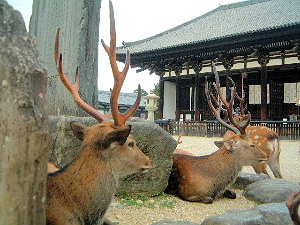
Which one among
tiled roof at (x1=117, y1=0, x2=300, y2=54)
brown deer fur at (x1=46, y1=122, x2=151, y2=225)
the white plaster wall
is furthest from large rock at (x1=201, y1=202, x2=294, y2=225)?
the white plaster wall

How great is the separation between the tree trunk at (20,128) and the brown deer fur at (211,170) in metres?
2.34

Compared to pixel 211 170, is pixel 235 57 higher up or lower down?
higher up

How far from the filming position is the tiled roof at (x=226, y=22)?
13.8 meters

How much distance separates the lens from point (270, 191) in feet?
11.6

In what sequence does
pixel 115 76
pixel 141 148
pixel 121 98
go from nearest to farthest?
1. pixel 115 76
2. pixel 141 148
3. pixel 121 98

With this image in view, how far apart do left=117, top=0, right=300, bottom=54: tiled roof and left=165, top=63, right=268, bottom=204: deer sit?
9.50 meters

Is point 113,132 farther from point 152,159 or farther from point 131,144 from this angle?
point 152,159

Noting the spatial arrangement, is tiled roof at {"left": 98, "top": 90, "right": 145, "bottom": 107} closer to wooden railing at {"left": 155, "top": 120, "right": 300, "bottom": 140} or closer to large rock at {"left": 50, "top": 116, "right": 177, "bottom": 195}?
wooden railing at {"left": 155, "top": 120, "right": 300, "bottom": 140}

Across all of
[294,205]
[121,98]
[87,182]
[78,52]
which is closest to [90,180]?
[87,182]

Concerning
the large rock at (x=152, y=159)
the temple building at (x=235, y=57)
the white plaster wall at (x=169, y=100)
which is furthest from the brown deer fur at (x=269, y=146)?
the white plaster wall at (x=169, y=100)

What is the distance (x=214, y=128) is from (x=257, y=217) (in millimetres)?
11473

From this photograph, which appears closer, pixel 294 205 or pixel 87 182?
pixel 294 205

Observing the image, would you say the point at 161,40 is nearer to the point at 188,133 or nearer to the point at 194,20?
the point at 194,20

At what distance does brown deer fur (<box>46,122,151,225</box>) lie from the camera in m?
1.86
